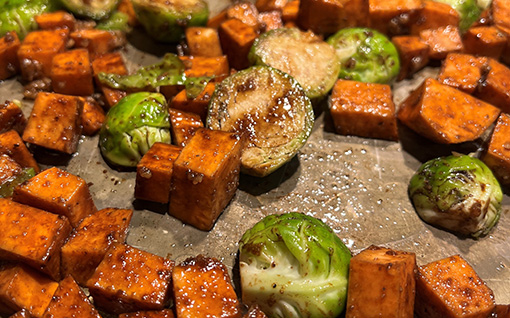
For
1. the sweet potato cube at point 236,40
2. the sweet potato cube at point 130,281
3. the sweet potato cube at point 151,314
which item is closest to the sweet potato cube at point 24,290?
the sweet potato cube at point 130,281

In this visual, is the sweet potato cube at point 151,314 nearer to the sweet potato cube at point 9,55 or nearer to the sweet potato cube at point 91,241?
the sweet potato cube at point 91,241

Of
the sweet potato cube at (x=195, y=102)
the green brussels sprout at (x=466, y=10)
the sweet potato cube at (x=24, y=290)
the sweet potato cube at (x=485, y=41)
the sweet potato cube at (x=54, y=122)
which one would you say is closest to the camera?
the sweet potato cube at (x=24, y=290)

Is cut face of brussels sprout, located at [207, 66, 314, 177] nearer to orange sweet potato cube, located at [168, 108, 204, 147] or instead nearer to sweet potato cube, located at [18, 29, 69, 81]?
orange sweet potato cube, located at [168, 108, 204, 147]

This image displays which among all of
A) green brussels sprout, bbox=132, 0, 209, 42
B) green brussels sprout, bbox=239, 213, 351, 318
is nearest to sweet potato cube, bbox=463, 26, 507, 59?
green brussels sprout, bbox=132, 0, 209, 42

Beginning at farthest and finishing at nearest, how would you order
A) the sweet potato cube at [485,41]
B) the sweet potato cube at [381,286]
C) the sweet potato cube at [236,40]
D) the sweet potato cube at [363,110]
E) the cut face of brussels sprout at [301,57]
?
the sweet potato cube at [485,41] < the sweet potato cube at [236,40] < the cut face of brussels sprout at [301,57] < the sweet potato cube at [363,110] < the sweet potato cube at [381,286]

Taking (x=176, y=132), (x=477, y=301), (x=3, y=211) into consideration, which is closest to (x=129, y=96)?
(x=176, y=132)

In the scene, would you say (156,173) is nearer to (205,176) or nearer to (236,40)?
(205,176)
